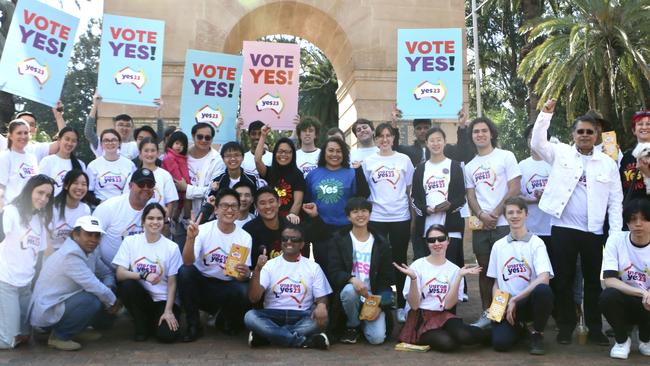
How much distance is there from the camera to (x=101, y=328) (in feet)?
21.8

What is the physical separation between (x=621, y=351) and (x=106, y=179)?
5.41m

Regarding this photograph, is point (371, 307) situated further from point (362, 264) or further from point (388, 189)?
point (388, 189)

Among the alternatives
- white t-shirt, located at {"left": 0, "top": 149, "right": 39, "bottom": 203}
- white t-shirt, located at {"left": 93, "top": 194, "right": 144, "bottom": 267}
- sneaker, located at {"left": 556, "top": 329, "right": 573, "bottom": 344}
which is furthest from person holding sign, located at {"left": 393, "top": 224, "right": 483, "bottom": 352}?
white t-shirt, located at {"left": 0, "top": 149, "right": 39, "bottom": 203}

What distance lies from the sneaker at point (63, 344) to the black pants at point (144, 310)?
22.7 inches

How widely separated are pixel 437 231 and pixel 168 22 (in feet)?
24.9

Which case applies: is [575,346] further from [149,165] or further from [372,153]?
[149,165]

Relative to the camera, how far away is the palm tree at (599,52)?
1902cm

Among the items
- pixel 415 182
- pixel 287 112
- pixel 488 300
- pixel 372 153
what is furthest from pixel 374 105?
pixel 488 300

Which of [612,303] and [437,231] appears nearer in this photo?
[612,303]

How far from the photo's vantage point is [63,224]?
6.40 metres

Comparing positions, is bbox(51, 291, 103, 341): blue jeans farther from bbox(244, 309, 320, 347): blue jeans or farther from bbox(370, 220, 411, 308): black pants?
bbox(370, 220, 411, 308): black pants

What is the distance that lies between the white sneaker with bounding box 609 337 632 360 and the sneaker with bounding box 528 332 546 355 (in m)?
0.57

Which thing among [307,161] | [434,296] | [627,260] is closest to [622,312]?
[627,260]

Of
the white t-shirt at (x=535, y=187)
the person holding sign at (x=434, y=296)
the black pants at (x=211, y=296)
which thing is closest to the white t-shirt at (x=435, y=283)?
the person holding sign at (x=434, y=296)
